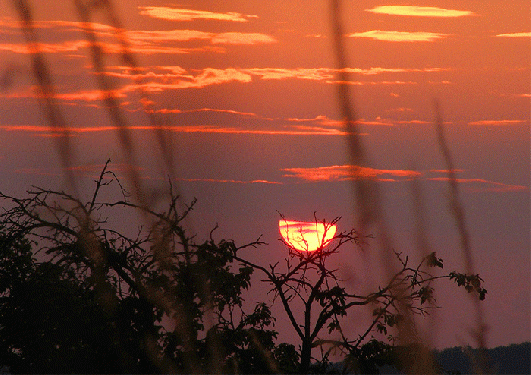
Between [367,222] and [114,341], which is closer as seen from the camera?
[367,222]

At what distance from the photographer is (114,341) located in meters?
9.39

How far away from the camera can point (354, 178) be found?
13.6 feet

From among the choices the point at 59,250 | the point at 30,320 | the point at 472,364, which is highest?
the point at 59,250

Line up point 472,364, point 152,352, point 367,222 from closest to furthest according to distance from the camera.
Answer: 1. point 367,222
2. point 472,364
3. point 152,352

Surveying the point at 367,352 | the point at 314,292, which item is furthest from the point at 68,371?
the point at 367,352

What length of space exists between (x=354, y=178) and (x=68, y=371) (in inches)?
254

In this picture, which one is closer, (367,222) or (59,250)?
(367,222)

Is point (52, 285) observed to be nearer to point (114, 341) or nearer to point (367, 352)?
point (114, 341)

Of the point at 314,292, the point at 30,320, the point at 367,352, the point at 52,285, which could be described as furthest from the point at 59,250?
the point at 367,352

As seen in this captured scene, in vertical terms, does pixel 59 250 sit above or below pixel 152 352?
above

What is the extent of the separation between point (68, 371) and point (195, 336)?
5.61 feet

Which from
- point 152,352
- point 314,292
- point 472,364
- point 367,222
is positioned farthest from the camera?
point 314,292

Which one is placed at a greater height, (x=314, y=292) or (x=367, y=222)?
(x=314, y=292)

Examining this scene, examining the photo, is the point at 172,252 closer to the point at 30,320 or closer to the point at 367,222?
the point at 30,320
